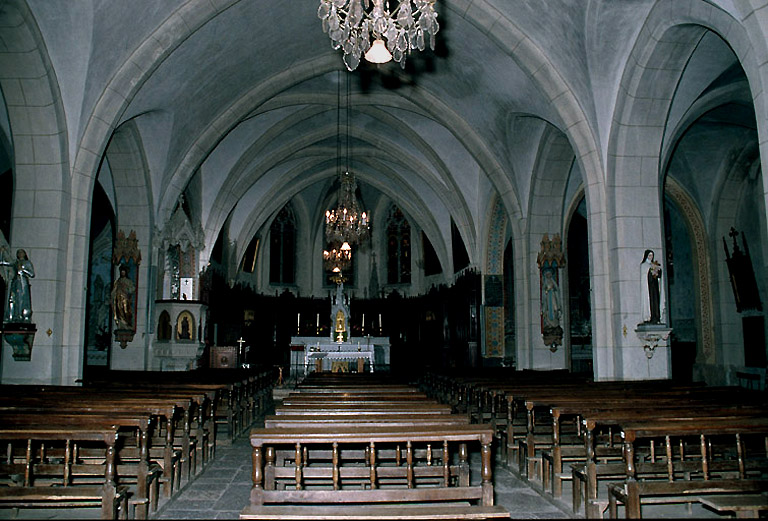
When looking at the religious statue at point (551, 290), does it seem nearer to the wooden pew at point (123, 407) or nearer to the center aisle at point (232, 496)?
the center aisle at point (232, 496)

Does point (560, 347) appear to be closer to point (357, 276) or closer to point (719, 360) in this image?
point (719, 360)

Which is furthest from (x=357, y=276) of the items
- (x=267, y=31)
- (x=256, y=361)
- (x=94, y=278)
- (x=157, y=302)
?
(x=267, y=31)

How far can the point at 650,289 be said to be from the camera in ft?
31.6

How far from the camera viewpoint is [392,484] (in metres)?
6.22

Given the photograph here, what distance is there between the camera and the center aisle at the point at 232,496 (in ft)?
17.8

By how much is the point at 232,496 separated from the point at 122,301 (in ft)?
Result: 27.3

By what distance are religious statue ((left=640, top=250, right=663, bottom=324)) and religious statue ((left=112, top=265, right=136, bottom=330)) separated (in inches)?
Answer: 392

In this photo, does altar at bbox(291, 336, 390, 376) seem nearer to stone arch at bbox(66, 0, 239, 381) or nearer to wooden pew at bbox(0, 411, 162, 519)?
stone arch at bbox(66, 0, 239, 381)

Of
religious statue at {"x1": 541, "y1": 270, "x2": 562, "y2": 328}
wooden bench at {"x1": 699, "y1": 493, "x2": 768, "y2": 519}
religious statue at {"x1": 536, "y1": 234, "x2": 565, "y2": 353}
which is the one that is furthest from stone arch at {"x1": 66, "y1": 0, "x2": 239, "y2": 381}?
wooden bench at {"x1": 699, "y1": 493, "x2": 768, "y2": 519}

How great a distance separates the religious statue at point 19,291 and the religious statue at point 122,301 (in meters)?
4.06

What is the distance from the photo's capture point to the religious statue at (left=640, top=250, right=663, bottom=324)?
9562 millimetres

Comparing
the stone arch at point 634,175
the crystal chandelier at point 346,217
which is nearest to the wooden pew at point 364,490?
the stone arch at point 634,175

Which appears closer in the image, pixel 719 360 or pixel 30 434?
pixel 30 434

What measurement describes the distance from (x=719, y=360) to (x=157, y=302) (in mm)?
13450
